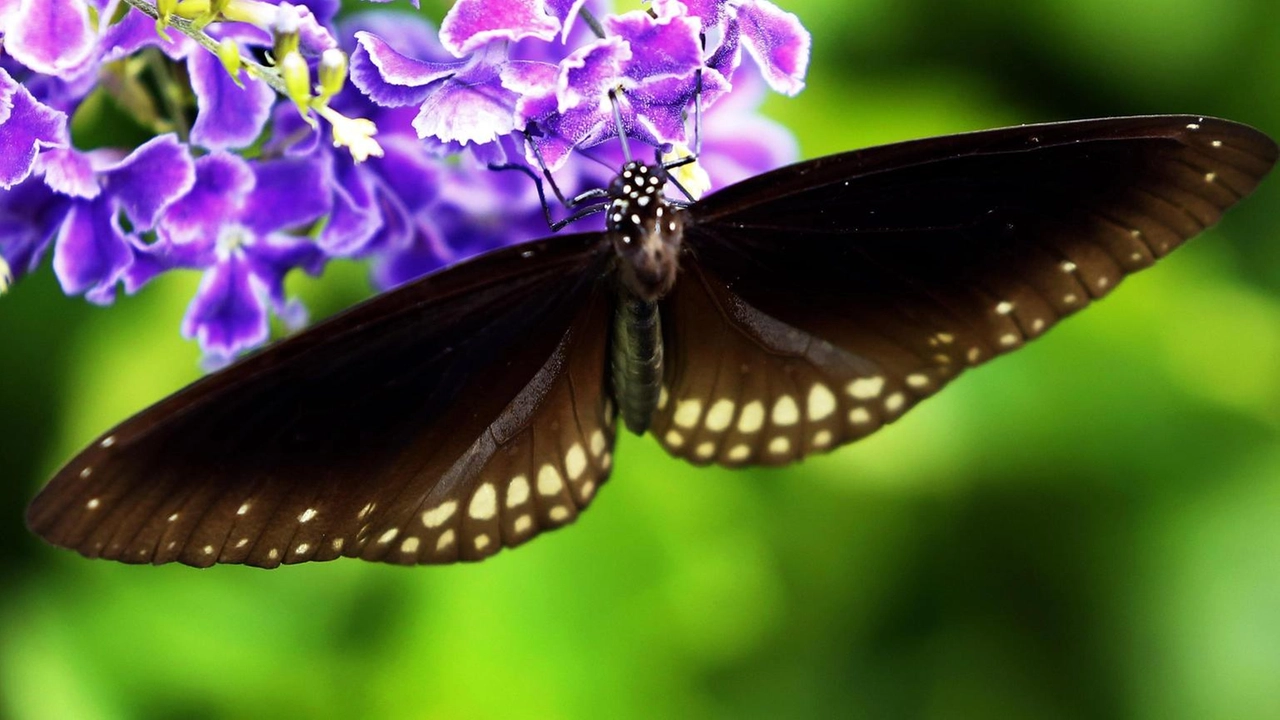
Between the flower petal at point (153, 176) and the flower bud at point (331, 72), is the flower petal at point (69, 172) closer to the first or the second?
the flower petal at point (153, 176)

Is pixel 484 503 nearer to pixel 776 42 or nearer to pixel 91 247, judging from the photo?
pixel 91 247

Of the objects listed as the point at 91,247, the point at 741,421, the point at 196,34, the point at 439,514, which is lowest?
the point at 439,514

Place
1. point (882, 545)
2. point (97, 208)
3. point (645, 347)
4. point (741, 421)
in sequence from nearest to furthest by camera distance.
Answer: point (97, 208) < point (645, 347) < point (741, 421) < point (882, 545)

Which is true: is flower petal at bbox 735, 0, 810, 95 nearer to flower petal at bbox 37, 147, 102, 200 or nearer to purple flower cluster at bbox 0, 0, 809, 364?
purple flower cluster at bbox 0, 0, 809, 364


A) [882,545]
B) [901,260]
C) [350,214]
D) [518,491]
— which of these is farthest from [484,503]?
[882,545]

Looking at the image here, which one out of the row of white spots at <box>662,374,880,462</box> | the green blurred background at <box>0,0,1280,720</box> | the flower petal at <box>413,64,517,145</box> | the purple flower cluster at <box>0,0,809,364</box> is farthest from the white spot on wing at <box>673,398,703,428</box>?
the flower petal at <box>413,64,517,145</box>

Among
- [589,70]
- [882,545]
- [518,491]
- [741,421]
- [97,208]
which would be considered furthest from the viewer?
[882,545]

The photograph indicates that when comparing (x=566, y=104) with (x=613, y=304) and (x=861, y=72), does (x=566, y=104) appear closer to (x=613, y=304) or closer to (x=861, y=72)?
(x=613, y=304)
